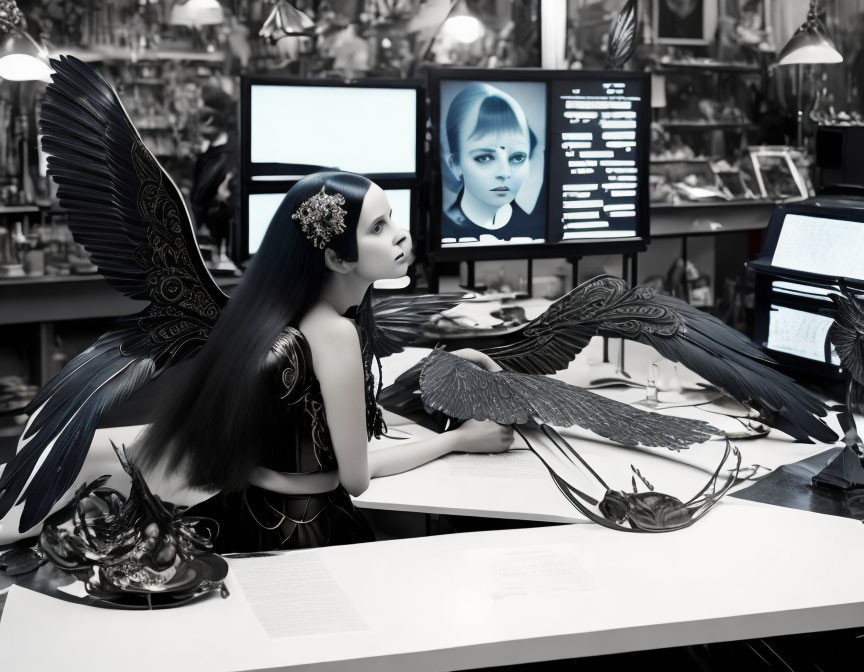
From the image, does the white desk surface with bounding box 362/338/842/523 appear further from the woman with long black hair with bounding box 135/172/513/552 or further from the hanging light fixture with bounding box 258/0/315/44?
the hanging light fixture with bounding box 258/0/315/44

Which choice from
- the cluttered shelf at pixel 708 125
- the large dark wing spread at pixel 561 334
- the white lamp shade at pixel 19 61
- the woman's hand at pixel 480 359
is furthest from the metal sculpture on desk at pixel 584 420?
the cluttered shelf at pixel 708 125

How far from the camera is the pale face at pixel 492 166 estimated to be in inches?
137

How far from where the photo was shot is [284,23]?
20.8 feet

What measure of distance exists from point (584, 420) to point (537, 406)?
115mm

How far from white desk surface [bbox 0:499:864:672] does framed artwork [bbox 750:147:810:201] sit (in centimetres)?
607

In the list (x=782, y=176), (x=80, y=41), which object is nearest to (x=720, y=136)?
(x=782, y=176)

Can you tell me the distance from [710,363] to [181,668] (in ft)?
5.32

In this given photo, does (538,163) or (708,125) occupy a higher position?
(708,125)

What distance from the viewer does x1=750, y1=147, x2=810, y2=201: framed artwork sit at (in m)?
7.71

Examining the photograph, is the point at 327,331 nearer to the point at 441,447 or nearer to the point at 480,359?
the point at 441,447

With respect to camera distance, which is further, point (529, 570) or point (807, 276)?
point (807, 276)

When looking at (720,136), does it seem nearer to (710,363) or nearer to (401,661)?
(710,363)

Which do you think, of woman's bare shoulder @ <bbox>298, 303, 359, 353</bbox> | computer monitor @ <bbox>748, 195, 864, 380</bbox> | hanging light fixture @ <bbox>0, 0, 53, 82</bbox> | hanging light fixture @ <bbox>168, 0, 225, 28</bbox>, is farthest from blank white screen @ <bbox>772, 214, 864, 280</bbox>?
hanging light fixture @ <bbox>168, 0, 225, 28</bbox>

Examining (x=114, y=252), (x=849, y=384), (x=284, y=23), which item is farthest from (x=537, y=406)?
(x=284, y=23)
